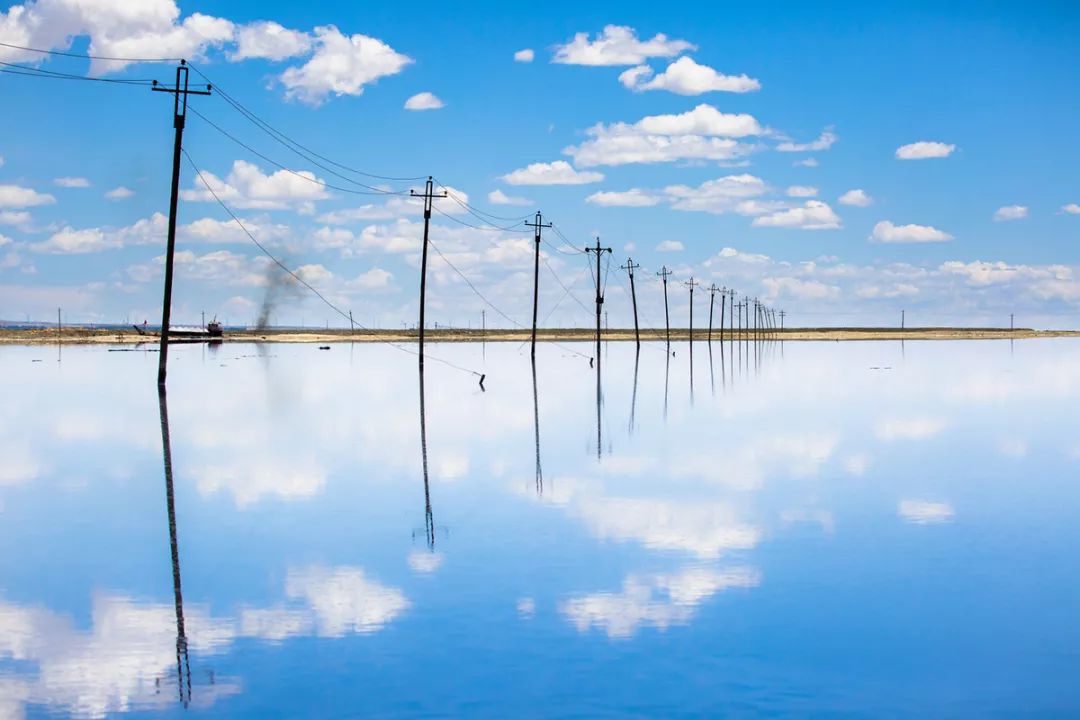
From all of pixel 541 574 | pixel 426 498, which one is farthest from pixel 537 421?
pixel 541 574

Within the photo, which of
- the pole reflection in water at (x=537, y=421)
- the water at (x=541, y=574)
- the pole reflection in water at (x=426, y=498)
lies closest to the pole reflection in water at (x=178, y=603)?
the water at (x=541, y=574)

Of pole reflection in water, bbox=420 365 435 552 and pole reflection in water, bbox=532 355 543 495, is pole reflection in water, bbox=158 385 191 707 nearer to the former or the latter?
pole reflection in water, bbox=420 365 435 552

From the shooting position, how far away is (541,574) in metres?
12.0

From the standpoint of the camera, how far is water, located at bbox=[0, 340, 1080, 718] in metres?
8.35

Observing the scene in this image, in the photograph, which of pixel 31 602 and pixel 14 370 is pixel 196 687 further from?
pixel 14 370

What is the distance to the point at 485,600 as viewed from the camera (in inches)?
430

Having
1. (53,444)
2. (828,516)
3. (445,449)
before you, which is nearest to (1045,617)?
(828,516)

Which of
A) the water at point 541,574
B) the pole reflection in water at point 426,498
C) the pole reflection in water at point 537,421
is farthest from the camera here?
the pole reflection in water at point 537,421

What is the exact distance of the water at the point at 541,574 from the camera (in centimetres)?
835

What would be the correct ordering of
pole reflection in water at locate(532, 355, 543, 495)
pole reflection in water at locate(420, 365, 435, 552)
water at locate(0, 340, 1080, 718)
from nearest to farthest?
water at locate(0, 340, 1080, 718) < pole reflection in water at locate(420, 365, 435, 552) < pole reflection in water at locate(532, 355, 543, 495)

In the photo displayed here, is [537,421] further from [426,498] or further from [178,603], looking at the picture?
[178,603]

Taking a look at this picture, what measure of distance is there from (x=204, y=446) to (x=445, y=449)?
569cm

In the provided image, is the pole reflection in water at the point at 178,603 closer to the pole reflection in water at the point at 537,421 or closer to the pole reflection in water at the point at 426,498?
the pole reflection in water at the point at 426,498

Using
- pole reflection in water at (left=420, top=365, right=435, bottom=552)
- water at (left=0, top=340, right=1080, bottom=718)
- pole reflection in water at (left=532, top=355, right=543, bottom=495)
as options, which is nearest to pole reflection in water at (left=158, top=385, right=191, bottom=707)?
water at (left=0, top=340, right=1080, bottom=718)
